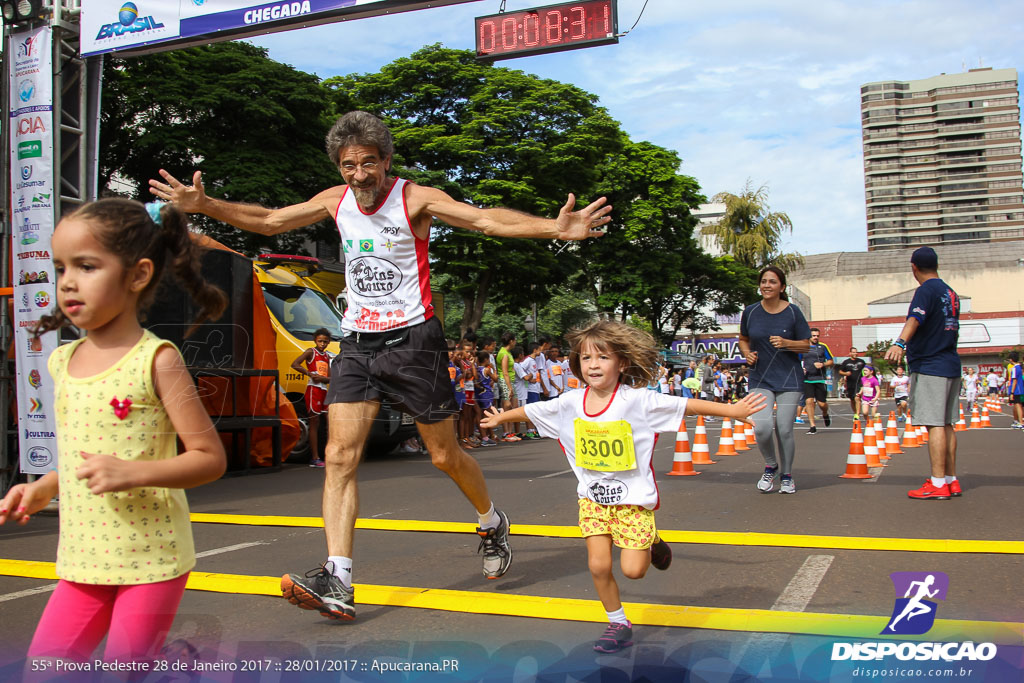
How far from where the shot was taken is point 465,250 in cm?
3023

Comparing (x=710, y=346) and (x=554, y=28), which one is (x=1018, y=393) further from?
(x=710, y=346)

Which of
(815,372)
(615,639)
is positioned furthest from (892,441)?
(615,639)

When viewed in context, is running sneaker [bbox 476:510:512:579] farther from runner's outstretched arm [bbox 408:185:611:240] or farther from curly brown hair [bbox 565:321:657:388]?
runner's outstretched arm [bbox 408:185:611:240]

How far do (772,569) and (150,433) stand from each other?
11.3 ft

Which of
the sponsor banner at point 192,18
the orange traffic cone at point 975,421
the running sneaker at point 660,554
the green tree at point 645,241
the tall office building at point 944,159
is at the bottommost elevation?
the orange traffic cone at point 975,421

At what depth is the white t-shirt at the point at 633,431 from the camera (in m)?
3.65

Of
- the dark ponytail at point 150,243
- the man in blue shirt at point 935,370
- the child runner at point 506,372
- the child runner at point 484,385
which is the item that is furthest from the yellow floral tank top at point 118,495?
the child runner at point 506,372

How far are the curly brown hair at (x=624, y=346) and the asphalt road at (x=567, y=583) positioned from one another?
1.04m

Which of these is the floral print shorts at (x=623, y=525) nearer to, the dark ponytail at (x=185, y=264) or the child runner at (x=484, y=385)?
the dark ponytail at (x=185, y=264)

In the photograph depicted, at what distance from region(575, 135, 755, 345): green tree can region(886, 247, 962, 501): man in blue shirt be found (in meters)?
32.4

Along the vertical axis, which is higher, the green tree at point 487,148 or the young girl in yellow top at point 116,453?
the green tree at point 487,148

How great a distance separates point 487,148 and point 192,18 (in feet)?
73.7

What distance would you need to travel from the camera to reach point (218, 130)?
23.5 metres

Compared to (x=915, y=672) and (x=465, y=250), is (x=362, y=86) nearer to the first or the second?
(x=465, y=250)
